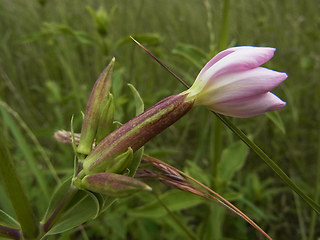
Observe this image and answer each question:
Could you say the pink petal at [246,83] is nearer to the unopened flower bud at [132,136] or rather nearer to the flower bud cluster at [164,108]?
the flower bud cluster at [164,108]

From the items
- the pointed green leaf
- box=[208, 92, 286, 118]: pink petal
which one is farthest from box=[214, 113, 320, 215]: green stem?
the pointed green leaf

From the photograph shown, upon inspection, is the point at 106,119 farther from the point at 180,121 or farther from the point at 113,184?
the point at 180,121

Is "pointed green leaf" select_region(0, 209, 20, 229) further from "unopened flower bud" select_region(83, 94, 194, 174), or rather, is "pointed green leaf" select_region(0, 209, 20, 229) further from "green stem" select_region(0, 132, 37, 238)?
"unopened flower bud" select_region(83, 94, 194, 174)

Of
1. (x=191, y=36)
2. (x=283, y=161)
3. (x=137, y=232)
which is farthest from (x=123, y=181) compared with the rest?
(x=191, y=36)

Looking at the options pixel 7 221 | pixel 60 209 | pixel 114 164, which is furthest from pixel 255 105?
pixel 7 221

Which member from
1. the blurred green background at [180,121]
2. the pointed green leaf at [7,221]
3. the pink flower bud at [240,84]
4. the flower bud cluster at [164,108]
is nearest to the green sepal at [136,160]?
the flower bud cluster at [164,108]

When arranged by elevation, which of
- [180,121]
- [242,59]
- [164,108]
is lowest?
[180,121]
